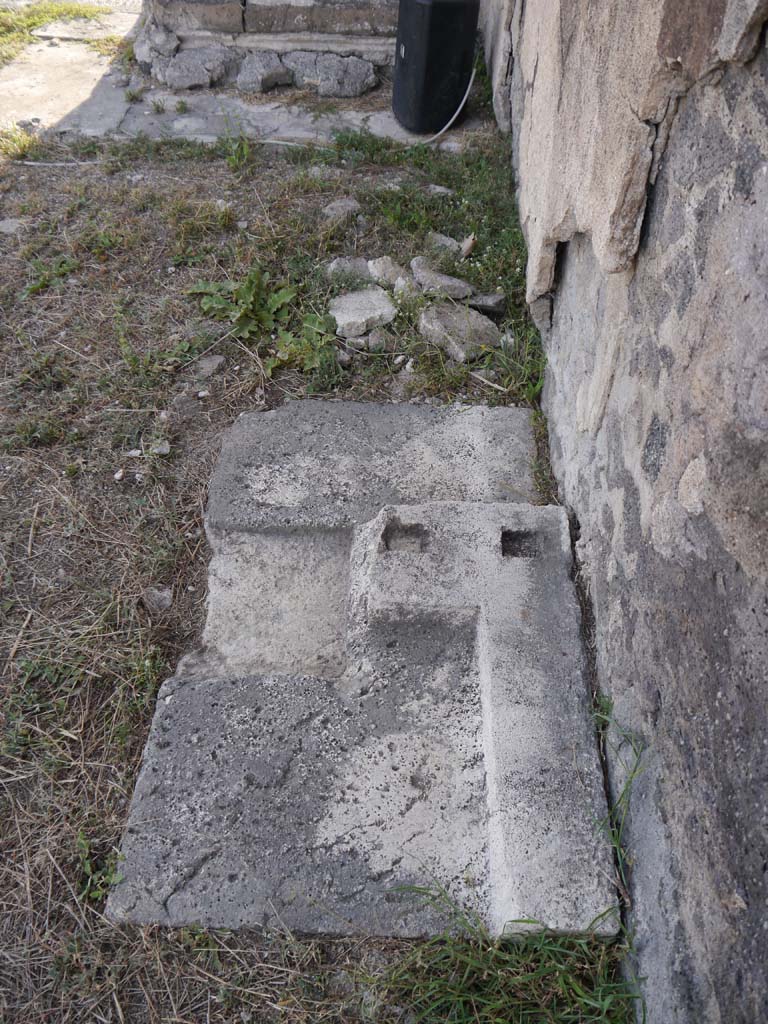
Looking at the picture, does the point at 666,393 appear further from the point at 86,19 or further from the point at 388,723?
the point at 86,19

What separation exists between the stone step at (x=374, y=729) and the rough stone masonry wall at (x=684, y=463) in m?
0.15

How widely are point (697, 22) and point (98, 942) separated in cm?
222

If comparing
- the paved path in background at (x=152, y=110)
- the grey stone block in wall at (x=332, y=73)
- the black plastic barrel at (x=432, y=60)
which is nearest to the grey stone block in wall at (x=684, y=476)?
the black plastic barrel at (x=432, y=60)

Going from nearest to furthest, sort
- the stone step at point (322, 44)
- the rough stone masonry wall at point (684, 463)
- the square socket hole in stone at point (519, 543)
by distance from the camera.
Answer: the rough stone masonry wall at point (684, 463) < the square socket hole in stone at point (519, 543) < the stone step at point (322, 44)

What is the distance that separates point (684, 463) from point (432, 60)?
3.93 metres

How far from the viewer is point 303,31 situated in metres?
5.34

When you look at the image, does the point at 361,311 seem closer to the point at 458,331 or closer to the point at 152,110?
the point at 458,331

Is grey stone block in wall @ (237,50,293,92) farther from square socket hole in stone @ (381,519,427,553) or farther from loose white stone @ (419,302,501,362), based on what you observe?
square socket hole in stone @ (381,519,427,553)

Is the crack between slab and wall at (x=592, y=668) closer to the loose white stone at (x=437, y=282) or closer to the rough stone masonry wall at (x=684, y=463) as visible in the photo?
the rough stone masonry wall at (x=684, y=463)

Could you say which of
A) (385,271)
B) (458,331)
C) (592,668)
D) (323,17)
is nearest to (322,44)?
(323,17)

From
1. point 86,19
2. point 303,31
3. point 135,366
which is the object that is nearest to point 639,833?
point 135,366

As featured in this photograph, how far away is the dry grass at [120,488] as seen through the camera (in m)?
1.69

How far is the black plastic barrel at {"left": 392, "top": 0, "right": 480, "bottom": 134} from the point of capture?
4.32 metres

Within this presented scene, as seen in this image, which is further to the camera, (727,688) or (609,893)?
(609,893)
